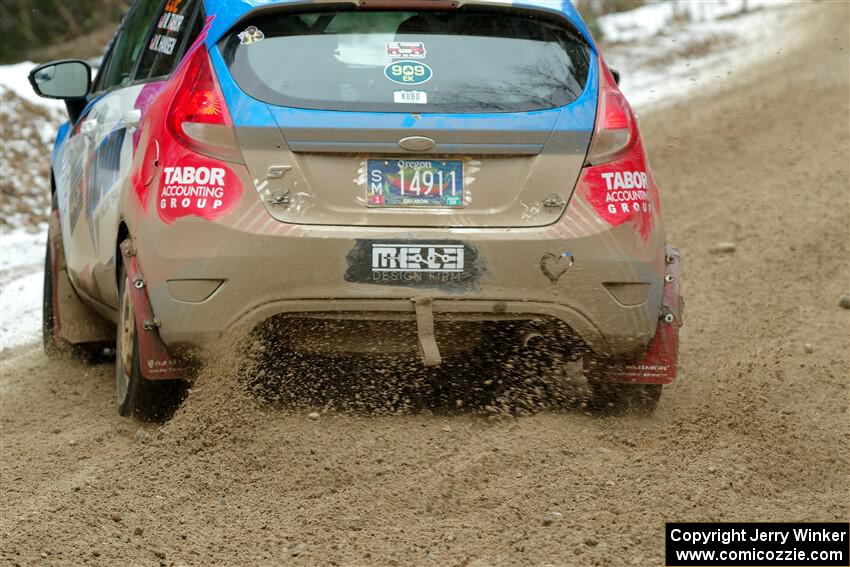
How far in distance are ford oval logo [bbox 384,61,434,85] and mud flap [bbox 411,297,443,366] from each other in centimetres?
81

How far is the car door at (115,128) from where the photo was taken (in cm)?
574

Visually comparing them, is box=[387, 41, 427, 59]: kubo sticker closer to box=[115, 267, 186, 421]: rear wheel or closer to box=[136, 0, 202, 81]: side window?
box=[136, 0, 202, 81]: side window

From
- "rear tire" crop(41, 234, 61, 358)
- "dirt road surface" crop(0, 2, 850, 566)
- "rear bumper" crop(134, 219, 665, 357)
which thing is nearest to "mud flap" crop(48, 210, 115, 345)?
"rear tire" crop(41, 234, 61, 358)

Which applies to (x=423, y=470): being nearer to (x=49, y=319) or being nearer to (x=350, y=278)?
(x=350, y=278)

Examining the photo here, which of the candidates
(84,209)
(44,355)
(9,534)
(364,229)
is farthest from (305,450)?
(44,355)

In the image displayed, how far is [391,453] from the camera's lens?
5047mm

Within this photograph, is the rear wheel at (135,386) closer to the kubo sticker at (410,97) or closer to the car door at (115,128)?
the car door at (115,128)

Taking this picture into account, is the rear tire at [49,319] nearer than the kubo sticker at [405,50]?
No

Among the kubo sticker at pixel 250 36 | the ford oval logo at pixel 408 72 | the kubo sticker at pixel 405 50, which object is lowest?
the ford oval logo at pixel 408 72

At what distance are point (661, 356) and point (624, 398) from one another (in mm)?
361

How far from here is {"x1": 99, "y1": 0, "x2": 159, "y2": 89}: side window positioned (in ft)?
21.6

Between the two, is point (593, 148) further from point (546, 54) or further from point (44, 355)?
point (44, 355)

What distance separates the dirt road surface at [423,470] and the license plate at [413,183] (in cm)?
88

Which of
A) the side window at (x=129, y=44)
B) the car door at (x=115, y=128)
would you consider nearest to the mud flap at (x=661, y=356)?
the car door at (x=115, y=128)
